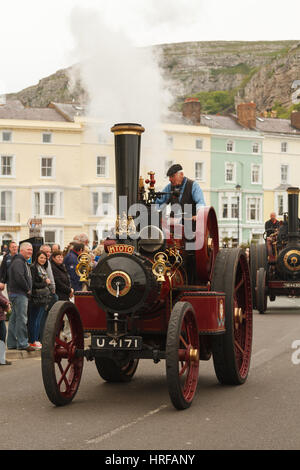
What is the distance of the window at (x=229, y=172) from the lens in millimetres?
59250

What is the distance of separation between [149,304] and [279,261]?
1122 centimetres

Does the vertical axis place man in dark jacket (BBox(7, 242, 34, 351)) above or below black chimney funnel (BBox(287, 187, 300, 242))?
below

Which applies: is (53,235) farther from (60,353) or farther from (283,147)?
(60,353)

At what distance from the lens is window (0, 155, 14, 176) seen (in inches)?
2013

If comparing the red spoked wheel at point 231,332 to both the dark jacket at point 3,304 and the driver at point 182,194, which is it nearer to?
the driver at point 182,194

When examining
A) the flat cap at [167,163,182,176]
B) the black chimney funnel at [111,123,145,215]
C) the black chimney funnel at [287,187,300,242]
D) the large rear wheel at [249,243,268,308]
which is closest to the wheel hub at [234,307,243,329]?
the flat cap at [167,163,182,176]

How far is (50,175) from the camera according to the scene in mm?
52250

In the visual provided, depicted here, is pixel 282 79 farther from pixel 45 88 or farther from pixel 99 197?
pixel 99 197

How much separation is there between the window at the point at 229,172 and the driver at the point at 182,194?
5197 cm

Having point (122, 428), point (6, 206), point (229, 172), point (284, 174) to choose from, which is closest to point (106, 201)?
point (6, 206)

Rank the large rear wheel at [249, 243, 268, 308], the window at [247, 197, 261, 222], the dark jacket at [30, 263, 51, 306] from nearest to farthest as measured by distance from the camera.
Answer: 1. the dark jacket at [30, 263, 51, 306]
2. the large rear wheel at [249, 243, 268, 308]
3. the window at [247, 197, 261, 222]

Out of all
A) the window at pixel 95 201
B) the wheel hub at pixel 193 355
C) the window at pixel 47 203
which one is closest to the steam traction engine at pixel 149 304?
the wheel hub at pixel 193 355

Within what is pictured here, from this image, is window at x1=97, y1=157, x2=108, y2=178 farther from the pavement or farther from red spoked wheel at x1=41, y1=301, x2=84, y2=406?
red spoked wheel at x1=41, y1=301, x2=84, y2=406

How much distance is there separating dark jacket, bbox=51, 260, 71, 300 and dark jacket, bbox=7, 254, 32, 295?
4.04 feet
